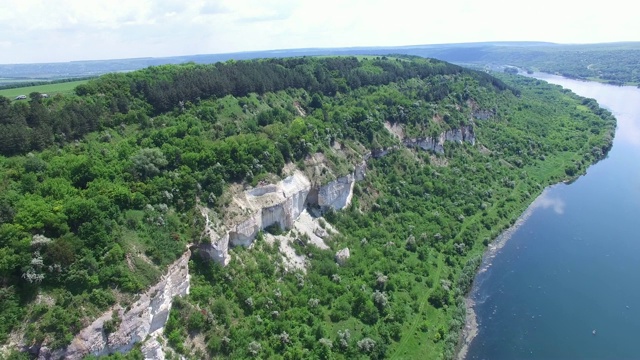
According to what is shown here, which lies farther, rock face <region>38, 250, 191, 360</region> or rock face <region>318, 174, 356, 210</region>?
rock face <region>318, 174, 356, 210</region>

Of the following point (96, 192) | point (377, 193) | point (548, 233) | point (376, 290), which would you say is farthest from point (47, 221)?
point (548, 233)

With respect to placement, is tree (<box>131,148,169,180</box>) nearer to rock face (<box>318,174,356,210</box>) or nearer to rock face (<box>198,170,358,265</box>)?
rock face (<box>198,170,358,265</box>)

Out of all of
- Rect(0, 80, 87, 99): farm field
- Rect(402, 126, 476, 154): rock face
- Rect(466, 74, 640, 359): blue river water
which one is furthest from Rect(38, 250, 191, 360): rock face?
Rect(402, 126, 476, 154): rock face

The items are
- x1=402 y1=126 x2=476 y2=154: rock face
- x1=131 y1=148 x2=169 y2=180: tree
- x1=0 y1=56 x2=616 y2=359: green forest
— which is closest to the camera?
x1=0 y1=56 x2=616 y2=359: green forest

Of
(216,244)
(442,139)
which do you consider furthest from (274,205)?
(442,139)

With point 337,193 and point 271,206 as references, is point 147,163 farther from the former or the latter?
point 337,193

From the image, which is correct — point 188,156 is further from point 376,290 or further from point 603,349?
point 603,349

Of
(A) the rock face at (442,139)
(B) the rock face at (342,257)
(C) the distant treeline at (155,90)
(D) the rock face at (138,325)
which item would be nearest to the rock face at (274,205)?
(D) the rock face at (138,325)
